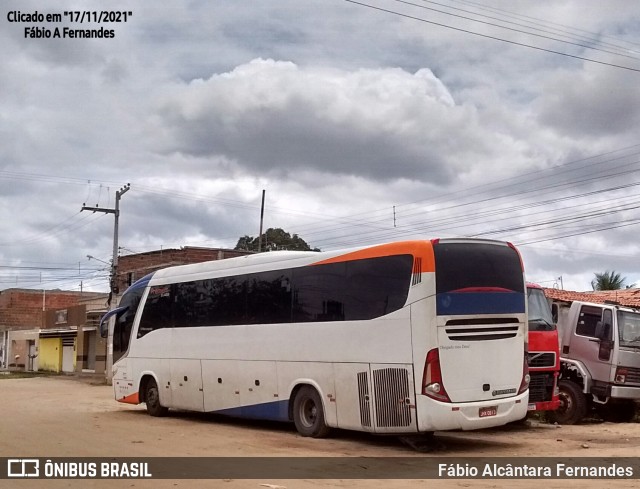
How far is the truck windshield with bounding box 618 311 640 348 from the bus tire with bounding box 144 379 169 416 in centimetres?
1078

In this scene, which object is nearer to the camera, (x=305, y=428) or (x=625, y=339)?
(x=305, y=428)

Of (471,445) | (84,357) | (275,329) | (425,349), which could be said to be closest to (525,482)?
(425,349)

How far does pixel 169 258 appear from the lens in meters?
47.5

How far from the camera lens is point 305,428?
14031 millimetres

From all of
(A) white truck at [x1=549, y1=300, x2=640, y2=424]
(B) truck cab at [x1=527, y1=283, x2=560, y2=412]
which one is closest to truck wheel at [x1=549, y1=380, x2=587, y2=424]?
(A) white truck at [x1=549, y1=300, x2=640, y2=424]

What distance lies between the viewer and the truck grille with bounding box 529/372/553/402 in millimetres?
14766

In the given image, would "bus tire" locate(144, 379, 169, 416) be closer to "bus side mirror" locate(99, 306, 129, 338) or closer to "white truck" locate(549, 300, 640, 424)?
"bus side mirror" locate(99, 306, 129, 338)

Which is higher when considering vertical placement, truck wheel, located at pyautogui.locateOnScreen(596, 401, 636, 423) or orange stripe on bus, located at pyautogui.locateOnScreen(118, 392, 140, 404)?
orange stripe on bus, located at pyautogui.locateOnScreen(118, 392, 140, 404)

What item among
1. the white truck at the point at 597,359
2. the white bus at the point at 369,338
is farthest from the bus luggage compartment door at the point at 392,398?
the white truck at the point at 597,359

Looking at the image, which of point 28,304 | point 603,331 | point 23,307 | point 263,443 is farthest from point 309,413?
point 28,304

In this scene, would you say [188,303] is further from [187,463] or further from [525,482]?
[525,482]

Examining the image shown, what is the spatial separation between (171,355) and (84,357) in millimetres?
36847

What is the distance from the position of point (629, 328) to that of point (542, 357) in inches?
111

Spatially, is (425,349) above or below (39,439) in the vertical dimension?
above
